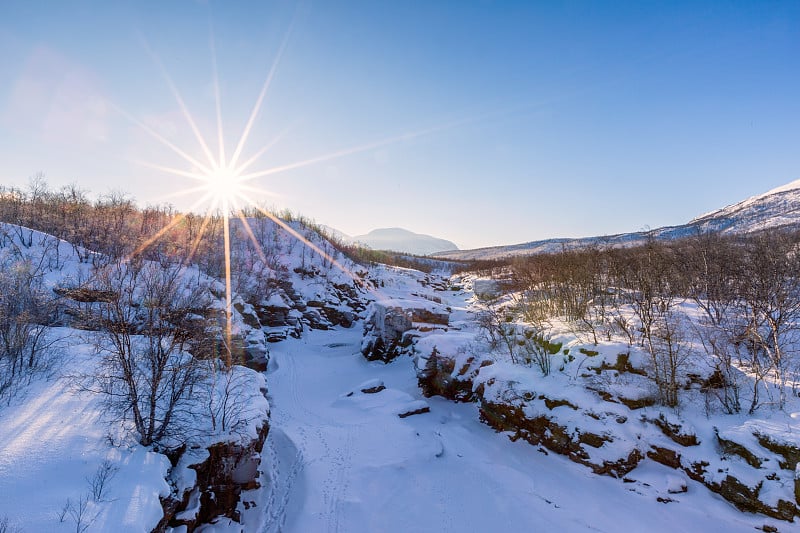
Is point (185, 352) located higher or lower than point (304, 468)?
higher

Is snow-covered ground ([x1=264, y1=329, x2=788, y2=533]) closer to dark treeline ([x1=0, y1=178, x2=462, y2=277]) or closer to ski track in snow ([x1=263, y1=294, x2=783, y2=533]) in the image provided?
ski track in snow ([x1=263, y1=294, x2=783, y2=533])

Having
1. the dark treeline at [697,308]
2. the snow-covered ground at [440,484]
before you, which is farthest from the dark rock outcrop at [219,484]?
the dark treeline at [697,308]

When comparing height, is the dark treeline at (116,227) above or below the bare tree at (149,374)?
above

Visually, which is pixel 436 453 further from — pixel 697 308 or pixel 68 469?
pixel 697 308

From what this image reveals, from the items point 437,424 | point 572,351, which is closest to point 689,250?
point 572,351

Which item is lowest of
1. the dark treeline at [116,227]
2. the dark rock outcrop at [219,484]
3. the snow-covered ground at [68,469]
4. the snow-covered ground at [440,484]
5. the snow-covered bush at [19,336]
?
the snow-covered ground at [440,484]

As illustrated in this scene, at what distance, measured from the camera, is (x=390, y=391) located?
1798 cm

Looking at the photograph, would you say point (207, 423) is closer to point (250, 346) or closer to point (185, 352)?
point (185, 352)

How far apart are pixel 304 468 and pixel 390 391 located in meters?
6.80

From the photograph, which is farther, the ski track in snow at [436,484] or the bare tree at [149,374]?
the ski track in snow at [436,484]

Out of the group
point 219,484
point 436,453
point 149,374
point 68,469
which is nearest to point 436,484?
point 436,453

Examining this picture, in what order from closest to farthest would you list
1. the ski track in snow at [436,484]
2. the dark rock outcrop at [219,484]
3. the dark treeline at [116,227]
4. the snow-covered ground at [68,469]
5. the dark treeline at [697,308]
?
1. the snow-covered ground at [68,469]
2. the dark rock outcrop at [219,484]
3. the ski track in snow at [436,484]
4. the dark treeline at [697,308]
5. the dark treeline at [116,227]

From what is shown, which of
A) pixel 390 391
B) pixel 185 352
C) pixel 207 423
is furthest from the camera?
pixel 390 391

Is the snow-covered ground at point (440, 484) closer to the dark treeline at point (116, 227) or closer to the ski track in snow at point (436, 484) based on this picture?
the ski track in snow at point (436, 484)
